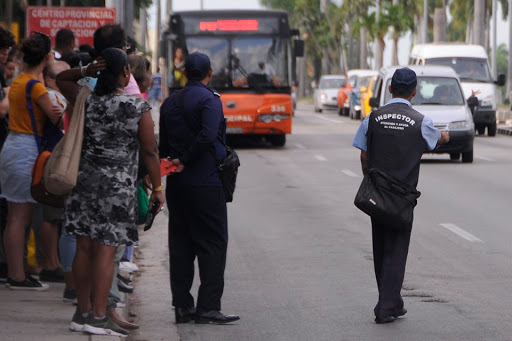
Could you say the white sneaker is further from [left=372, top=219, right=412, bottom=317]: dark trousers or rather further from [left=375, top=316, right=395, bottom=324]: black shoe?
[left=375, top=316, right=395, bottom=324]: black shoe

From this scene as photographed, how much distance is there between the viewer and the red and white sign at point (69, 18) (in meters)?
19.3

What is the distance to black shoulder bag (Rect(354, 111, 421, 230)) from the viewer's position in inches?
332

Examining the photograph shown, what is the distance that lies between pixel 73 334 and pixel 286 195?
410 inches

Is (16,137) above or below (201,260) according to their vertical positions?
above

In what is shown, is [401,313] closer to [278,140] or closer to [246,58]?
[246,58]

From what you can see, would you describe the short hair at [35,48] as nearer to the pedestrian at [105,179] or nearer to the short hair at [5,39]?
the short hair at [5,39]

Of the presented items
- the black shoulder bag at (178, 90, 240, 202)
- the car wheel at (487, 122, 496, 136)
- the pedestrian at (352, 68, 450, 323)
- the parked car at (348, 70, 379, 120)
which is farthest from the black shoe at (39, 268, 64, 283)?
the parked car at (348, 70, 379, 120)

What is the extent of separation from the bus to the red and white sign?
6.90 m

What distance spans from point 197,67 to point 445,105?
1635 centimetres

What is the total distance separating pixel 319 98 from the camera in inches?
2344

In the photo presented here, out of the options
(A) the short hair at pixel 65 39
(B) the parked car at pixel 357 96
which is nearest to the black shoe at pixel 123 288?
(A) the short hair at pixel 65 39

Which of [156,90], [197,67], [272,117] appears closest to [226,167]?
[197,67]

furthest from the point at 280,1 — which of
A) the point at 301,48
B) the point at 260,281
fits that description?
the point at 260,281

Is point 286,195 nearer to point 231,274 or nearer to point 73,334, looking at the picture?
point 231,274
